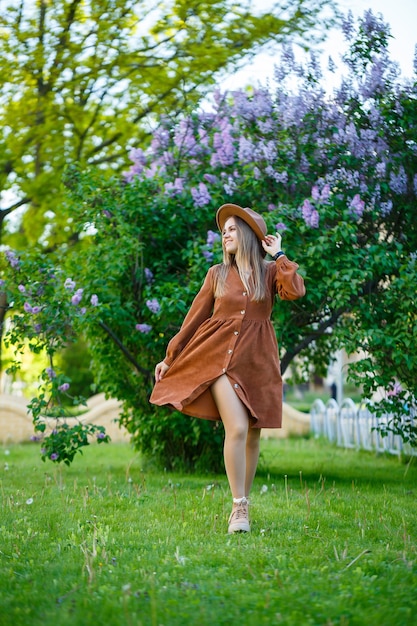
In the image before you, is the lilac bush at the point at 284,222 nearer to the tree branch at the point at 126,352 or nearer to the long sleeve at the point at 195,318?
the tree branch at the point at 126,352

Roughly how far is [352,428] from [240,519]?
27.2 ft

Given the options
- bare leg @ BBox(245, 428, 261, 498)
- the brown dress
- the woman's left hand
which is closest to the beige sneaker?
bare leg @ BBox(245, 428, 261, 498)

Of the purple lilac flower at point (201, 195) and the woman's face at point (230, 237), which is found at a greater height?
the purple lilac flower at point (201, 195)

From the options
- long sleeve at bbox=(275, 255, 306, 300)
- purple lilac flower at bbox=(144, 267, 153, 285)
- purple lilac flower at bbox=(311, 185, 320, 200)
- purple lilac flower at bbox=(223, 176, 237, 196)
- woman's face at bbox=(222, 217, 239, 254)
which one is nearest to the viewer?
long sleeve at bbox=(275, 255, 306, 300)

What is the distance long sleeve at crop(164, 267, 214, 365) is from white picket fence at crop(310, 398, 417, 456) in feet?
18.3

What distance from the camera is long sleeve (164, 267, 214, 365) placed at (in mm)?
5238

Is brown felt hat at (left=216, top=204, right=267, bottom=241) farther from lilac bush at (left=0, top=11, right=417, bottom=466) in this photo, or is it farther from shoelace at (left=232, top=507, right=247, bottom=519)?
lilac bush at (left=0, top=11, right=417, bottom=466)

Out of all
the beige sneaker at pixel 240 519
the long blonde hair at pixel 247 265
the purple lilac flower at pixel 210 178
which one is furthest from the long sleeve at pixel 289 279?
the purple lilac flower at pixel 210 178

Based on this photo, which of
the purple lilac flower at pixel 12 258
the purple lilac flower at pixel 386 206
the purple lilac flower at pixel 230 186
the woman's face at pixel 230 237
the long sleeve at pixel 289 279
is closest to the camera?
the long sleeve at pixel 289 279

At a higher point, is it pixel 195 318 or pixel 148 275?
pixel 148 275

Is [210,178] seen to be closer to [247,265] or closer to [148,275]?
[148,275]

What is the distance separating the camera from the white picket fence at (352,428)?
1102cm

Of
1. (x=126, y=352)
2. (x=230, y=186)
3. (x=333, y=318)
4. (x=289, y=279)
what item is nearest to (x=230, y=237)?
(x=289, y=279)

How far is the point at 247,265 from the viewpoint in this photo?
518 cm
